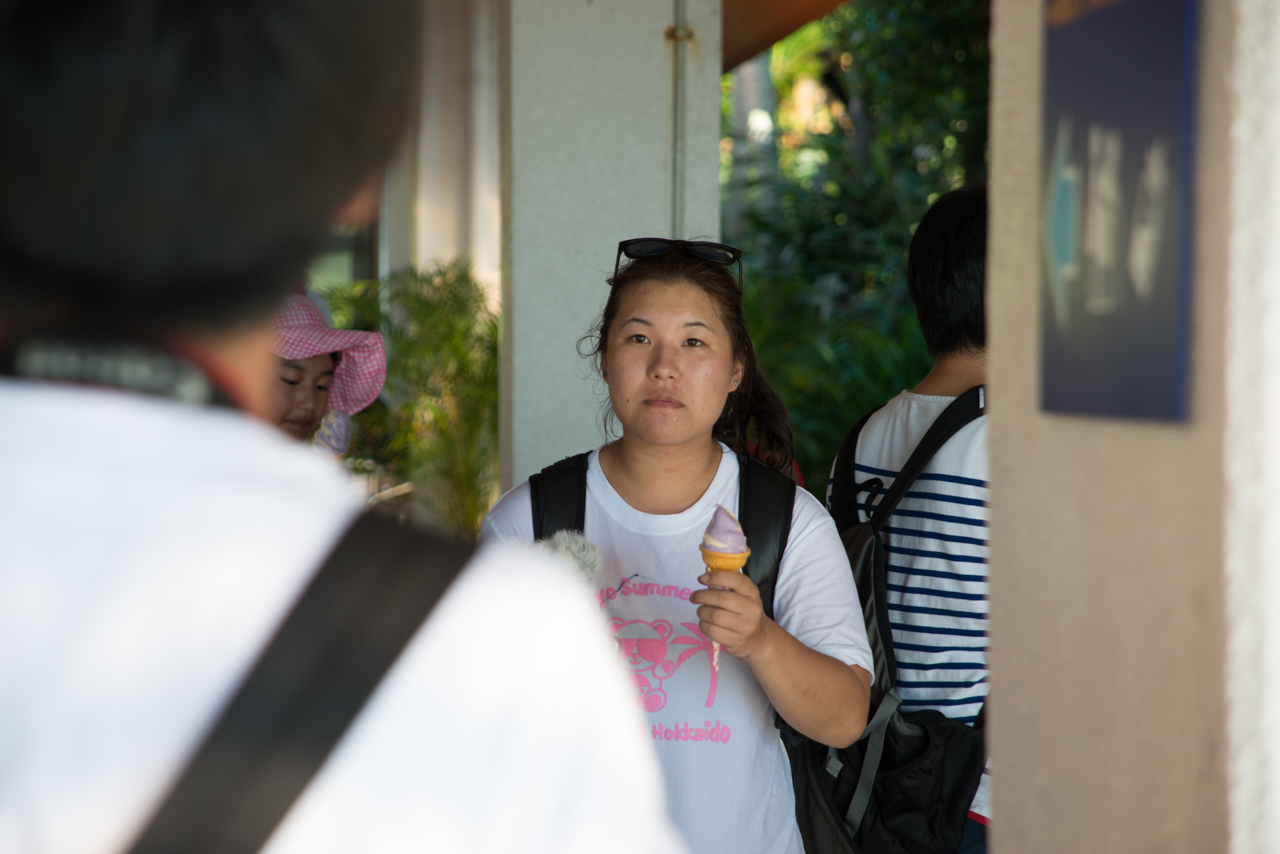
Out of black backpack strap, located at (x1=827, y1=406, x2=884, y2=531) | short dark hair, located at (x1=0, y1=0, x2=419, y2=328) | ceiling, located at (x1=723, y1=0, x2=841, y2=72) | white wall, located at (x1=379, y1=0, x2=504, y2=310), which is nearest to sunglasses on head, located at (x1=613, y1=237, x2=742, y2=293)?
black backpack strap, located at (x1=827, y1=406, x2=884, y2=531)

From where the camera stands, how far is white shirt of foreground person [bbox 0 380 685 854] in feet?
2.01

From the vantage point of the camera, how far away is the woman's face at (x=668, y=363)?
7.13 feet

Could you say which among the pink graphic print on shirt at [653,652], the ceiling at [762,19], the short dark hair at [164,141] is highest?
the ceiling at [762,19]

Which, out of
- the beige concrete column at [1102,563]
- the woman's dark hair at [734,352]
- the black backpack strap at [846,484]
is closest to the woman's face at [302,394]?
the woman's dark hair at [734,352]

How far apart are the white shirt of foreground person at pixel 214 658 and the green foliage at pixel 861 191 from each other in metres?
6.53

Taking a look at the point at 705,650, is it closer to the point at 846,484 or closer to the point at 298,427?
the point at 846,484

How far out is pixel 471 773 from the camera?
659 millimetres

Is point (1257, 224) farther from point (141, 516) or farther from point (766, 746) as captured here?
point (766, 746)

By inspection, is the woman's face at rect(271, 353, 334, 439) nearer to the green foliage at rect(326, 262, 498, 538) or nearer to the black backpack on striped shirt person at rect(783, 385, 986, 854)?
the black backpack on striped shirt person at rect(783, 385, 986, 854)

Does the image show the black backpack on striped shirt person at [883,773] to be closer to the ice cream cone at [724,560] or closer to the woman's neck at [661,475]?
the woman's neck at [661,475]

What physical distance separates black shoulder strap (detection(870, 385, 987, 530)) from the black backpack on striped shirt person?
21 millimetres

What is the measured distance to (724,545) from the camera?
1745 mm

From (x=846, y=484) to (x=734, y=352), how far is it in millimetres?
420

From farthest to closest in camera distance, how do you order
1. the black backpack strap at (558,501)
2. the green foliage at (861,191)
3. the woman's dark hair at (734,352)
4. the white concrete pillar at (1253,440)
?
the green foliage at (861,191)
the woman's dark hair at (734,352)
the black backpack strap at (558,501)
the white concrete pillar at (1253,440)
